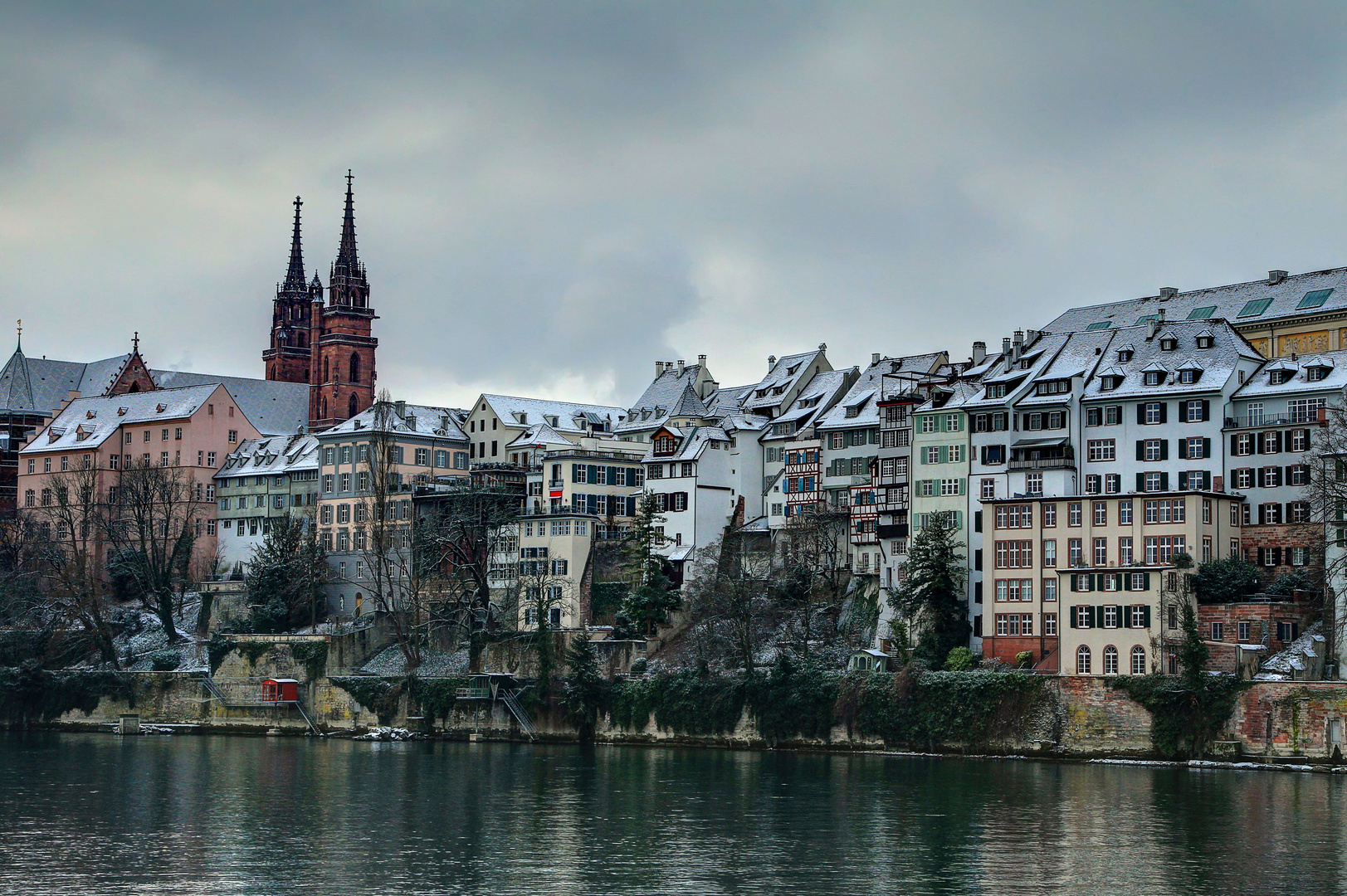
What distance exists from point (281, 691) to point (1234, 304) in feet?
→ 216

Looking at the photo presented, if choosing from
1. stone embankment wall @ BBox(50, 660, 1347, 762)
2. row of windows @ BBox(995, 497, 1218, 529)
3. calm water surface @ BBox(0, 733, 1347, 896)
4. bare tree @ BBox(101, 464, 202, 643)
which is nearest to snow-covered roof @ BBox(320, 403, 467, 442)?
bare tree @ BBox(101, 464, 202, 643)

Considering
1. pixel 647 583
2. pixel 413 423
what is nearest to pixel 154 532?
pixel 413 423

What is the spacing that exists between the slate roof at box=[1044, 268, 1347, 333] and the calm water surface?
37.8 meters

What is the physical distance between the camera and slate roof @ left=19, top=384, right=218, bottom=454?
164875 mm

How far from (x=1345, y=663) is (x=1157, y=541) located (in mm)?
11577

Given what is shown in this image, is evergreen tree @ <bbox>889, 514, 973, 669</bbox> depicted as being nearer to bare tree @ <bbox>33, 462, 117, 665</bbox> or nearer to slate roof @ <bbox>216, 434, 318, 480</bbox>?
bare tree @ <bbox>33, 462, 117, 665</bbox>

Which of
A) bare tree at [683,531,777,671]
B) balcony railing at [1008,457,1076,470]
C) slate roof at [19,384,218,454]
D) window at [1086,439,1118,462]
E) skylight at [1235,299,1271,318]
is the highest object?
skylight at [1235,299,1271,318]

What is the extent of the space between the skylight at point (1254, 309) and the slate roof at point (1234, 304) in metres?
0.05

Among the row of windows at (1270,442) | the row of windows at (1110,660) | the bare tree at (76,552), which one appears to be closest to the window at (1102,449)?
the row of windows at (1270,442)

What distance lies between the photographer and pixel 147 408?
167125 mm

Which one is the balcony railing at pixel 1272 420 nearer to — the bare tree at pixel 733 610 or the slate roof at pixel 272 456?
the bare tree at pixel 733 610

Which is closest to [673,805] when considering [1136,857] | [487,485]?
[1136,857]

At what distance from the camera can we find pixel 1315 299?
116 m

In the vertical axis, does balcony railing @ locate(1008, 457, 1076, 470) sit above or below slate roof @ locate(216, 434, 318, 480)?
below
